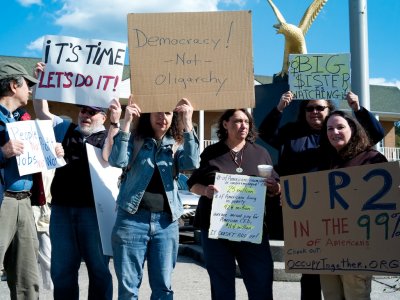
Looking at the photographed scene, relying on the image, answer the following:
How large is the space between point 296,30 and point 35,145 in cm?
508

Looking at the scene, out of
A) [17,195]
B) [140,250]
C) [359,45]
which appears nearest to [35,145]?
[17,195]

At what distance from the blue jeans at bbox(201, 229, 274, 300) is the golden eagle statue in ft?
14.7

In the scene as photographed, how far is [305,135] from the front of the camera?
394cm

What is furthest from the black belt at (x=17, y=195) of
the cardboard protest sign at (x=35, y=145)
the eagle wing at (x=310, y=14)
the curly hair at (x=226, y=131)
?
the eagle wing at (x=310, y=14)

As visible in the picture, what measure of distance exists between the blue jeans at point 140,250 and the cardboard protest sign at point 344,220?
0.86 metres

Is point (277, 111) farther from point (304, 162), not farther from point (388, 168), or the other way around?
point (388, 168)

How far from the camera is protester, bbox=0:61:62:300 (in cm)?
338

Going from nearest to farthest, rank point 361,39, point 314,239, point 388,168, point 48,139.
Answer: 1. point 388,168
2. point 314,239
3. point 48,139
4. point 361,39

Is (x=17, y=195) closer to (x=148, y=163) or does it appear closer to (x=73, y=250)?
(x=73, y=250)

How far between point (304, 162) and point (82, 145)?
5.77ft

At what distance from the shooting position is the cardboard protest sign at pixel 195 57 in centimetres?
360

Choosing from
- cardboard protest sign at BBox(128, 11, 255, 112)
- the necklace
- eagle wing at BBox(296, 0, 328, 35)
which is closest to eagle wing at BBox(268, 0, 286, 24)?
eagle wing at BBox(296, 0, 328, 35)

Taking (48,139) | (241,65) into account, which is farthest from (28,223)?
(241,65)

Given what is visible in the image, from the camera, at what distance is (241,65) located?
3613mm
